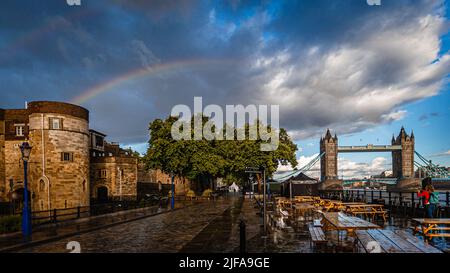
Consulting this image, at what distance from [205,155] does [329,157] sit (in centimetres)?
15870

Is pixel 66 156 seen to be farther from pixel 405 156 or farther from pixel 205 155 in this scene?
pixel 405 156

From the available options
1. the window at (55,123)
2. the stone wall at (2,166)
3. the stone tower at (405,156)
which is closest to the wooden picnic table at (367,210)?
the window at (55,123)

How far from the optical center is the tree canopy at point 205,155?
40125mm

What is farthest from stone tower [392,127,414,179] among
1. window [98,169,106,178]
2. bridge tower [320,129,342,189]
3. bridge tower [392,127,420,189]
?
window [98,169,106,178]

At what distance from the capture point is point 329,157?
186 m

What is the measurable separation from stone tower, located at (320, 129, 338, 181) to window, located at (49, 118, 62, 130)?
163m

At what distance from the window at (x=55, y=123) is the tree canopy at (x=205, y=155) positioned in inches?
435

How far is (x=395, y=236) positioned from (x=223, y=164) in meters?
33.6

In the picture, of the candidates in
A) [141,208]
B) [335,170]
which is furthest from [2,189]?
[335,170]

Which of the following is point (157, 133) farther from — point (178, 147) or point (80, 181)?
point (80, 181)

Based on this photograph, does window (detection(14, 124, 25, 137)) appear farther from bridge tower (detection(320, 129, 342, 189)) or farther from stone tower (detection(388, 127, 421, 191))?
stone tower (detection(388, 127, 421, 191))

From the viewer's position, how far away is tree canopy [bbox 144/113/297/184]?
40125mm

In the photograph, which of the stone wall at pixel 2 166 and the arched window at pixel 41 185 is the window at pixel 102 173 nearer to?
the stone wall at pixel 2 166

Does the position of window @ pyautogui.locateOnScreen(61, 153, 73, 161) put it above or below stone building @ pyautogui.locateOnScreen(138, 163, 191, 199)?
above
